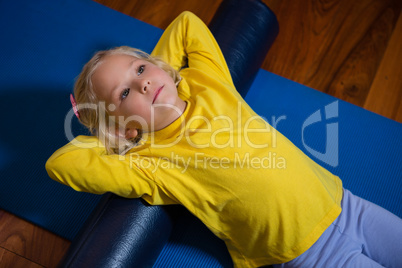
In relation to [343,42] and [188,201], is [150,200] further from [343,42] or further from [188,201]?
[343,42]

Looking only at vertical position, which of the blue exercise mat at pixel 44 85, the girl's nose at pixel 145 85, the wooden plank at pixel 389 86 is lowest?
the blue exercise mat at pixel 44 85

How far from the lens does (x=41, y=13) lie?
1427 mm

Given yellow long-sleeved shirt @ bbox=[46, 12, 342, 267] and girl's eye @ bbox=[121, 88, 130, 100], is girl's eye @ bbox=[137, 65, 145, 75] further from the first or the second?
yellow long-sleeved shirt @ bbox=[46, 12, 342, 267]

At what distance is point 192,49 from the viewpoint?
1.05 m

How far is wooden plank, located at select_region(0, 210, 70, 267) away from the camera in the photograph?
3.51 ft

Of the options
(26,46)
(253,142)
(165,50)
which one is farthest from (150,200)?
(26,46)

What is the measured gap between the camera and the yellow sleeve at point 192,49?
103cm

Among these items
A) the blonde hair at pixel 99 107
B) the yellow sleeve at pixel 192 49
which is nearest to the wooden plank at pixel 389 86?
the yellow sleeve at pixel 192 49

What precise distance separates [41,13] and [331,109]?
126cm

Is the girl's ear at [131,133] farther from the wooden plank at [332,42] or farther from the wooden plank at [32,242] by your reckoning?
the wooden plank at [332,42]

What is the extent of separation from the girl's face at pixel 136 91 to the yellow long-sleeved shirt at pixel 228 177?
56 millimetres

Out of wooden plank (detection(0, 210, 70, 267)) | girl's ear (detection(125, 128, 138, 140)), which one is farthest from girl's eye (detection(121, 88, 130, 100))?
wooden plank (detection(0, 210, 70, 267))

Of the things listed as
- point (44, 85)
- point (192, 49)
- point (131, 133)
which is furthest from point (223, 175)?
point (44, 85)

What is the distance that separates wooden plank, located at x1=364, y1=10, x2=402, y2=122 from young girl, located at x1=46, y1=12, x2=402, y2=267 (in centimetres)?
60
